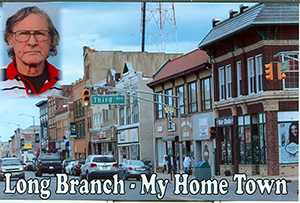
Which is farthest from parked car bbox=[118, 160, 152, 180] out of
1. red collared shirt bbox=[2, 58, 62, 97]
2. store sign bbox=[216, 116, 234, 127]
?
red collared shirt bbox=[2, 58, 62, 97]

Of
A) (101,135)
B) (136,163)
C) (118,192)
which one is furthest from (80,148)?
(118,192)

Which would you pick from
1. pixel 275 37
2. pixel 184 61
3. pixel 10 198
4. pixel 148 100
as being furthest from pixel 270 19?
pixel 10 198

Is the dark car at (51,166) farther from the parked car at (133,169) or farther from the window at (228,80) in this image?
the window at (228,80)

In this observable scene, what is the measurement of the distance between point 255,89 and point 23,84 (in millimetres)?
8147

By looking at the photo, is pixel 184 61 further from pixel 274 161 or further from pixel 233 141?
pixel 274 161

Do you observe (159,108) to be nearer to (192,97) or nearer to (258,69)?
(192,97)

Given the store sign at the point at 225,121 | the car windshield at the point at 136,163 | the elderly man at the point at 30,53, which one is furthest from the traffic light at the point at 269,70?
the elderly man at the point at 30,53

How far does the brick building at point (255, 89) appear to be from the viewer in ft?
67.6

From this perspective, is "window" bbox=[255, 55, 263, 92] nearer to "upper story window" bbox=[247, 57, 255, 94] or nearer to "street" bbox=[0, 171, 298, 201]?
"upper story window" bbox=[247, 57, 255, 94]

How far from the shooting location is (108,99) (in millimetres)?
A: 24656

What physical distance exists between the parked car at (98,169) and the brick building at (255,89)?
3641mm

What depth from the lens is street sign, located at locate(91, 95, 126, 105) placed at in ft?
80.6

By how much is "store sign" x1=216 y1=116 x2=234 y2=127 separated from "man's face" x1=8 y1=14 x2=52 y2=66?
20.8 ft

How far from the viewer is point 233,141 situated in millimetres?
22859
